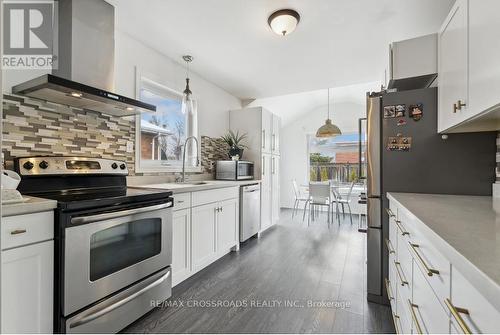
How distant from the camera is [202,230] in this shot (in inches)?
93.2

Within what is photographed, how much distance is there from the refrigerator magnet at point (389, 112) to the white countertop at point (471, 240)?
97 cm

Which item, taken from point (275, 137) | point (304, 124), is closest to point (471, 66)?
point (275, 137)

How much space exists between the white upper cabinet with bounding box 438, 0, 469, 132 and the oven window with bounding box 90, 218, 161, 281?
6.76ft

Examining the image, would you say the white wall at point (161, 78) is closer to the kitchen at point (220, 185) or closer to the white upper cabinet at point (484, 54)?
the kitchen at point (220, 185)

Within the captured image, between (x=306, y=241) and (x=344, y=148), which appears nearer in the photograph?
(x=306, y=241)

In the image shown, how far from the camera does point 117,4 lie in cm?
188

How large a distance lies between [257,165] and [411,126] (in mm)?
2269

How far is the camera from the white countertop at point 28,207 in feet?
3.48

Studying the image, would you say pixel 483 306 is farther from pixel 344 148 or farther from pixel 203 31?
pixel 344 148

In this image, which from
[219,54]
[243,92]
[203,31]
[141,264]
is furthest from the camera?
[243,92]

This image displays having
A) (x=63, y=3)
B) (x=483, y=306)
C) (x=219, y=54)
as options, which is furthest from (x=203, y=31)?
(x=483, y=306)

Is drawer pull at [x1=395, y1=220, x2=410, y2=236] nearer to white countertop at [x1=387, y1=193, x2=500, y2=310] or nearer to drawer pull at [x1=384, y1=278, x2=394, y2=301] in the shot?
white countertop at [x1=387, y1=193, x2=500, y2=310]

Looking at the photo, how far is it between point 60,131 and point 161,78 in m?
1.24

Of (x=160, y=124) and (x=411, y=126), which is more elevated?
(x=160, y=124)
